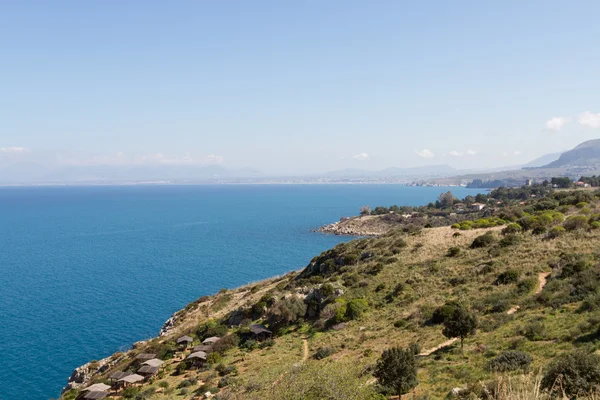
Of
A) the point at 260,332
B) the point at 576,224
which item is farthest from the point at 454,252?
the point at 260,332

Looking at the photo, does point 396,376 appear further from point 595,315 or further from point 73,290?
point 73,290

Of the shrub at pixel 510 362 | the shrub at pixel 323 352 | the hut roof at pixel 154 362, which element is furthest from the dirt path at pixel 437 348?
the hut roof at pixel 154 362

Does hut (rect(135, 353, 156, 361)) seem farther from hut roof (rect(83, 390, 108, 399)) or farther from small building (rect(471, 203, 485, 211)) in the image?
small building (rect(471, 203, 485, 211))

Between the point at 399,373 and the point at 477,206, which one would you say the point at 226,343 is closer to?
the point at 399,373

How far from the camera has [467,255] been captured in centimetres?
4197

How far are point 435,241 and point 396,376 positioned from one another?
34.5 meters

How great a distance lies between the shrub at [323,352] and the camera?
28.3m

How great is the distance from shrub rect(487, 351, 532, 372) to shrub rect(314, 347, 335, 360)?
12.3 m

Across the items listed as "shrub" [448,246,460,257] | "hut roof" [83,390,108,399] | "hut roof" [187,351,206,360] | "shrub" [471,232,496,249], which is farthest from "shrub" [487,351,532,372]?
"hut roof" [83,390,108,399]

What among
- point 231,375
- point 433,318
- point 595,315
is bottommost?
point 231,375

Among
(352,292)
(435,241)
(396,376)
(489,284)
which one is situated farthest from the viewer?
(435,241)

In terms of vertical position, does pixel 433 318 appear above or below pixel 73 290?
above

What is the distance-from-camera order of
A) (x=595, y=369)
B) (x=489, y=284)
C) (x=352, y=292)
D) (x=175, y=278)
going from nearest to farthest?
(x=595, y=369), (x=489, y=284), (x=352, y=292), (x=175, y=278)

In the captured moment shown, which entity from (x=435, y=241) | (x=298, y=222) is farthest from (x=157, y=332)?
(x=298, y=222)
